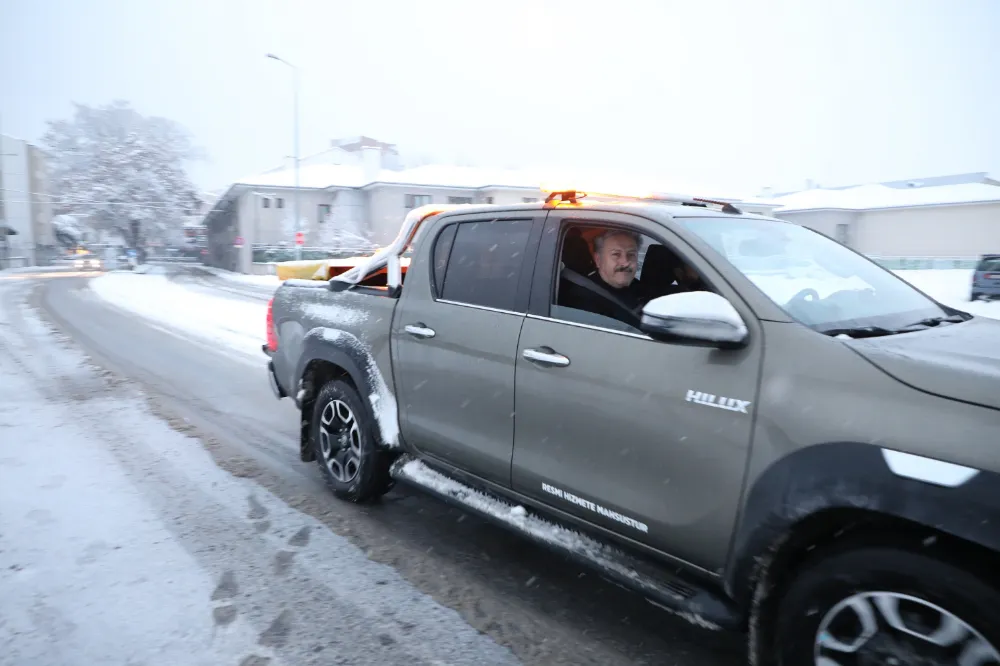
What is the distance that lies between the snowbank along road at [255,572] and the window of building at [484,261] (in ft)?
4.69

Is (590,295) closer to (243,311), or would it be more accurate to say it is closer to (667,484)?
(667,484)

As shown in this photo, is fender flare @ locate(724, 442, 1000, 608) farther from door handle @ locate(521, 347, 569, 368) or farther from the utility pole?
the utility pole

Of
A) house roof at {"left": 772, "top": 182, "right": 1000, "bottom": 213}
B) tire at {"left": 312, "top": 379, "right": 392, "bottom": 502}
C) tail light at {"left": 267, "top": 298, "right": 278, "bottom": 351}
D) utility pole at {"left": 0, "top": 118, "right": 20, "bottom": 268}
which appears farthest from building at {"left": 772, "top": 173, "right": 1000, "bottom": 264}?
utility pole at {"left": 0, "top": 118, "right": 20, "bottom": 268}

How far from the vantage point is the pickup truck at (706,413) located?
200cm

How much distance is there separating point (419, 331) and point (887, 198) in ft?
192

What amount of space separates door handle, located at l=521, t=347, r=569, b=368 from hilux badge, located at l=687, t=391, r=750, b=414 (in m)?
0.65

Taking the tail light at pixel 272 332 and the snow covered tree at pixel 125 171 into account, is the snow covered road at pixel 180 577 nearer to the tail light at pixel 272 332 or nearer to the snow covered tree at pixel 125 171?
the tail light at pixel 272 332

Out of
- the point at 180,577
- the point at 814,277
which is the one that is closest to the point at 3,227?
the point at 180,577

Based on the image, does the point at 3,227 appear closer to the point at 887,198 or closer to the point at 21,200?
the point at 21,200

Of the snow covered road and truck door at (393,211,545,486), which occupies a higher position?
truck door at (393,211,545,486)

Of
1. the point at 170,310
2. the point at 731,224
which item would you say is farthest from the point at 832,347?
A: the point at 170,310

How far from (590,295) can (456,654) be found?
65.1 inches

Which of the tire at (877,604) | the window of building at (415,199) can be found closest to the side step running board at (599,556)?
the tire at (877,604)

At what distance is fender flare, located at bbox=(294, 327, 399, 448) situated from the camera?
4141mm
